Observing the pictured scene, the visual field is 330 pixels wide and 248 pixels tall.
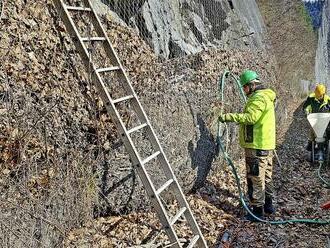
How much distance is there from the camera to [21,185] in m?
3.85

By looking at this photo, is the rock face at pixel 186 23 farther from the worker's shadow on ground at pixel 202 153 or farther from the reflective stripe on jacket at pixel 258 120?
the reflective stripe on jacket at pixel 258 120

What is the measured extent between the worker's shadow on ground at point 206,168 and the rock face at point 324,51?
62.2 feet

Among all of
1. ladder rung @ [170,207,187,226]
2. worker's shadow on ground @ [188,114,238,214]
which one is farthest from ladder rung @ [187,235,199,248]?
worker's shadow on ground @ [188,114,238,214]

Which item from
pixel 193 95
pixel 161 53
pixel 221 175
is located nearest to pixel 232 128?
pixel 221 175

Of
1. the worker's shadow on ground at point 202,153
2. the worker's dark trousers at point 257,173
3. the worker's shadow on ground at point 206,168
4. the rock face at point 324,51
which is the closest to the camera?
the worker's dark trousers at point 257,173

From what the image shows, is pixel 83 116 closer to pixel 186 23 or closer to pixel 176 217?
pixel 176 217

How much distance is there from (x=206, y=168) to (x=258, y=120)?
1.44 metres

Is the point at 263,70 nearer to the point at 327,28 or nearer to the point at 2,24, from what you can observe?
the point at 2,24

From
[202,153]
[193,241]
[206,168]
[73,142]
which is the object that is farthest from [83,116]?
[206,168]

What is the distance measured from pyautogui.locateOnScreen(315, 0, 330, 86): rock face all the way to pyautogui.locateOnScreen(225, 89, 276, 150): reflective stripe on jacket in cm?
1948

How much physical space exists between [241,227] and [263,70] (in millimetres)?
7475

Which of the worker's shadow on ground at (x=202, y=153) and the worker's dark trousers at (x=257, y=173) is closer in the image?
the worker's dark trousers at (x=257, y=173)

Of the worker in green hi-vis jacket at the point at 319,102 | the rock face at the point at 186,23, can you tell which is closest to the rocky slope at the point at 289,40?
the rock face at the point at 186,23

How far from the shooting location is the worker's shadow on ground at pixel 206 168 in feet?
22.2
